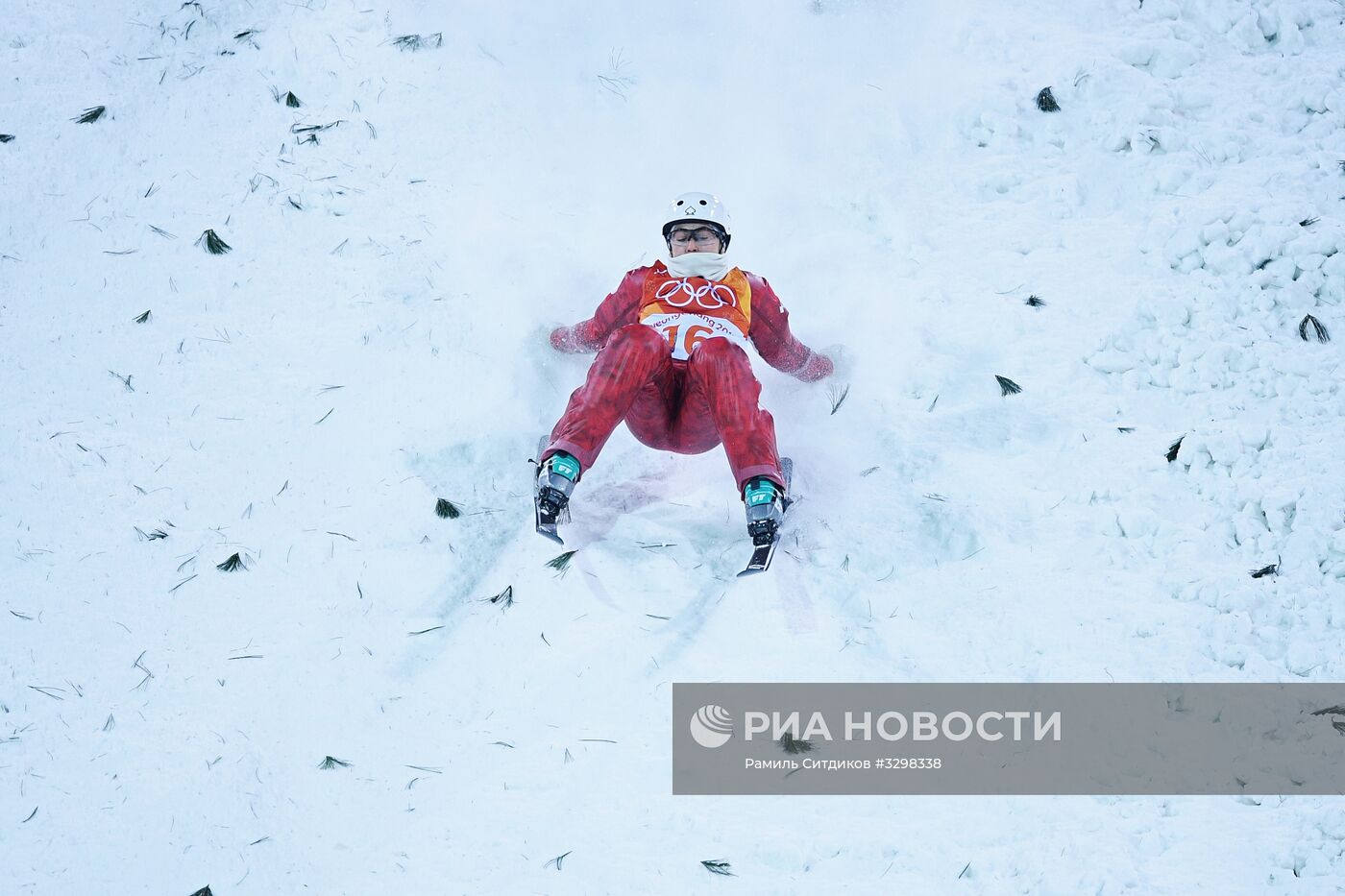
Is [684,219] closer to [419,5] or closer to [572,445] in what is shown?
[572,445]

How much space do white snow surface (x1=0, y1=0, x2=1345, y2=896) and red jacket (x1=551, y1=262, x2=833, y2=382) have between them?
0.19 metres

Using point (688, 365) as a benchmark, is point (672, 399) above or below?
below

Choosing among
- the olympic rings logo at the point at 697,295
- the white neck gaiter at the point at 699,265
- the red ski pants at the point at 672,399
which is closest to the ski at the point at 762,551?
the red ski pants at the point at 672,399

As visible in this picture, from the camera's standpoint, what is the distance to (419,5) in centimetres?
675

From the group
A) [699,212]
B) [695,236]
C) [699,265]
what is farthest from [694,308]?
[699,212]

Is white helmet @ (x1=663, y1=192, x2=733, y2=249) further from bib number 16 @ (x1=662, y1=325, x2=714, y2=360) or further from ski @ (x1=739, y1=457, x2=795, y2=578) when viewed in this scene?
ski @ (x1=739, y1=457, x2=795, y2=578)

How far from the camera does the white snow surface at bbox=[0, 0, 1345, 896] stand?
366 cm

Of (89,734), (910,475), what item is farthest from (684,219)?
(89,734)

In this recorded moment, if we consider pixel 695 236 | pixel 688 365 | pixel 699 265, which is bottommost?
pixel 688 365

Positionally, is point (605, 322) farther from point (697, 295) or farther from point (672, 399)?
point (672, 399)

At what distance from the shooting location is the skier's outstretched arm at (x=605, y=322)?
4.82m

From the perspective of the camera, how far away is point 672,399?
14.8 feet

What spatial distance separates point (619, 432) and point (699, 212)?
113 cm

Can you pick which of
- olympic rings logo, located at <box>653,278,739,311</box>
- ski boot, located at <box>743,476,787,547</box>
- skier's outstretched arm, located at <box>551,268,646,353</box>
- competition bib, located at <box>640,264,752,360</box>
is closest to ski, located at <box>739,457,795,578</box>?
ski boot, located at <box>743,476,787,547</box>
